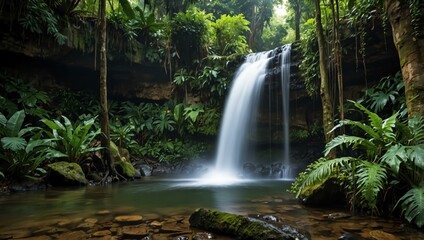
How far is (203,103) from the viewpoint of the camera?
12.2 meters

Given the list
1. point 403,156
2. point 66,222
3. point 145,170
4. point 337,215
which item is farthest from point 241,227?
point 145,170

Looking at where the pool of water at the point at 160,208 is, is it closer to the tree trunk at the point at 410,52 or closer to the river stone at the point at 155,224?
the river stone at the point at 155,224

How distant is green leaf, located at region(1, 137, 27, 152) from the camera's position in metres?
5.36

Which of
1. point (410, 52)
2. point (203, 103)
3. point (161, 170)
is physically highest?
point (203, 103)

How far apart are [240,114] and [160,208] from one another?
22.7 feet

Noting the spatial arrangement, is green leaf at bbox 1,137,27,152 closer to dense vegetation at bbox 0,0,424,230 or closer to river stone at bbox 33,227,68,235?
dense vegetation at bbox 0,0,424,230

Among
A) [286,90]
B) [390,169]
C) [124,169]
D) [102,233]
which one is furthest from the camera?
[286,90]

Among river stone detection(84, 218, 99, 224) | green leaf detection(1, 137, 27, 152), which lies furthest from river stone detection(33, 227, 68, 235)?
green leaf detection(1, 137, 27, 152)

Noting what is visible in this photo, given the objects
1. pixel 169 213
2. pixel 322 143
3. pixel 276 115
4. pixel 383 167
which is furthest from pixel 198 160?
pixel 383 167

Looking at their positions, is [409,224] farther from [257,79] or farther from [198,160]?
[198,160]

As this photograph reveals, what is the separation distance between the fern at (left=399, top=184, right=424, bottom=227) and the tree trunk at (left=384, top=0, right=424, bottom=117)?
111 centimetres

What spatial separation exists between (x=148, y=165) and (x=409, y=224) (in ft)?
28.5

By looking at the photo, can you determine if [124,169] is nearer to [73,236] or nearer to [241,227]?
[73,236]

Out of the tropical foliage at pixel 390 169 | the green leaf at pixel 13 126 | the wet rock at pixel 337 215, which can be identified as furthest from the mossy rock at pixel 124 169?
the wet rock at pixel 337 215
